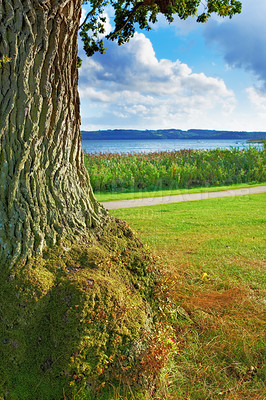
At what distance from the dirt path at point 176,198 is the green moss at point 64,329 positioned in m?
7.36

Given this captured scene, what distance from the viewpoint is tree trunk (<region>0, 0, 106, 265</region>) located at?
119 inches

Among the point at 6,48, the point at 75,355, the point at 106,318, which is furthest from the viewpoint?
the point at 6,48

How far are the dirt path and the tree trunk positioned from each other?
698 cm

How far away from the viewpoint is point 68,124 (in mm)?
3512

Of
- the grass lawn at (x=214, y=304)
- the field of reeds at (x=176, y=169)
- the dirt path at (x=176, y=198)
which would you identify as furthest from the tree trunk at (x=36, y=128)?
the field of reeds at (x=176, y=169)

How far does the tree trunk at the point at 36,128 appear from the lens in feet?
9.96

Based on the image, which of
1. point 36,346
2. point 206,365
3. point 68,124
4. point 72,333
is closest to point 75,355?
point 72,333

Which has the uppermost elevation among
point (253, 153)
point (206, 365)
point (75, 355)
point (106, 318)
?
point (253, 153)

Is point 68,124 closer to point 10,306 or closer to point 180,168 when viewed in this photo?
point 10,306

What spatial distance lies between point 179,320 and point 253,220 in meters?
5.58

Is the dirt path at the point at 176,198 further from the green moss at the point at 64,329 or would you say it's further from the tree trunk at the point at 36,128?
the green moss at the point at 64,329

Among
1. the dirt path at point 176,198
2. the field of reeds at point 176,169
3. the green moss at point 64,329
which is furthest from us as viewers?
the field of reeds at point 176,169

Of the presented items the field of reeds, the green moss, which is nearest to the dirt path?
the field of reeds

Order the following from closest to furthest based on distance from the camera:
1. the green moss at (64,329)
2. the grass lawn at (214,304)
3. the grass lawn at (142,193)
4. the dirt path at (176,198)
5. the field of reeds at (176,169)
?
the green moss at (64,329) < the grass lawn at (214,304) < the dirt path at (176,198) < the grass lawn at (142,193) < the field of reeds at (176,169)
